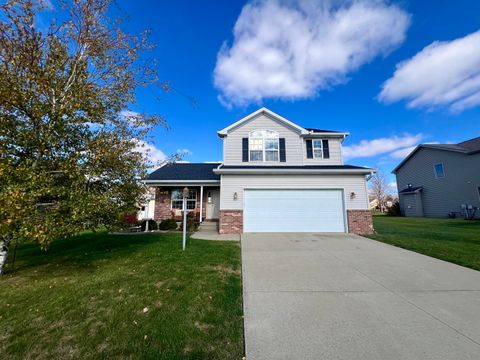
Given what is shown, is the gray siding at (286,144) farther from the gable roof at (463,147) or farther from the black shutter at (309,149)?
the gable roof at (463,147)

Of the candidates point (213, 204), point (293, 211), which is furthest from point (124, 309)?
point (213, 204)

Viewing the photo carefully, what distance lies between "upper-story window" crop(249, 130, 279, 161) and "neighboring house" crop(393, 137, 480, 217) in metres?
18.4

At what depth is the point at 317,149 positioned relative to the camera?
13.8 m

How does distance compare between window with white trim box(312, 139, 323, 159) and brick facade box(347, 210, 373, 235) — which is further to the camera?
window with white trim box(312, 139, 323, 159)

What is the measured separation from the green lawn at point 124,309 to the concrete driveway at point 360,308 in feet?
1.45

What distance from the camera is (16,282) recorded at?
4.78 metres

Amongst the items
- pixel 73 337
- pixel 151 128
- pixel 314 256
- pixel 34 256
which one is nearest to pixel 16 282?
pixel 34 256

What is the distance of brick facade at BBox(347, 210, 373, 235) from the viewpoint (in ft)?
37.0

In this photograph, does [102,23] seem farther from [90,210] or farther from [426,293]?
[426,293]

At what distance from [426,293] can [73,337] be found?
18.8 ft

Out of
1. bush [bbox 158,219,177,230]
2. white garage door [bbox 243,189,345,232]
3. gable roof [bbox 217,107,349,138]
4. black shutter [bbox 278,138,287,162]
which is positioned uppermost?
gable roof [bbox 217,107,349,138]

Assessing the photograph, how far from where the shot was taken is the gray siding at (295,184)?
37.8 feet

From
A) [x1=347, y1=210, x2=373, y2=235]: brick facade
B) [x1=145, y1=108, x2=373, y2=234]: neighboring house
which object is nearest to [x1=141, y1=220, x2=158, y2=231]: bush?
[x1=145, y1=108, x2=373, y2=234]: neighboring house

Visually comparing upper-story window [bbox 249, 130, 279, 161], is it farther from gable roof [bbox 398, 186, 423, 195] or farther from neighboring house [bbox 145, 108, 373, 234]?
gable roof [bbox 398, 186, 423, 195]
